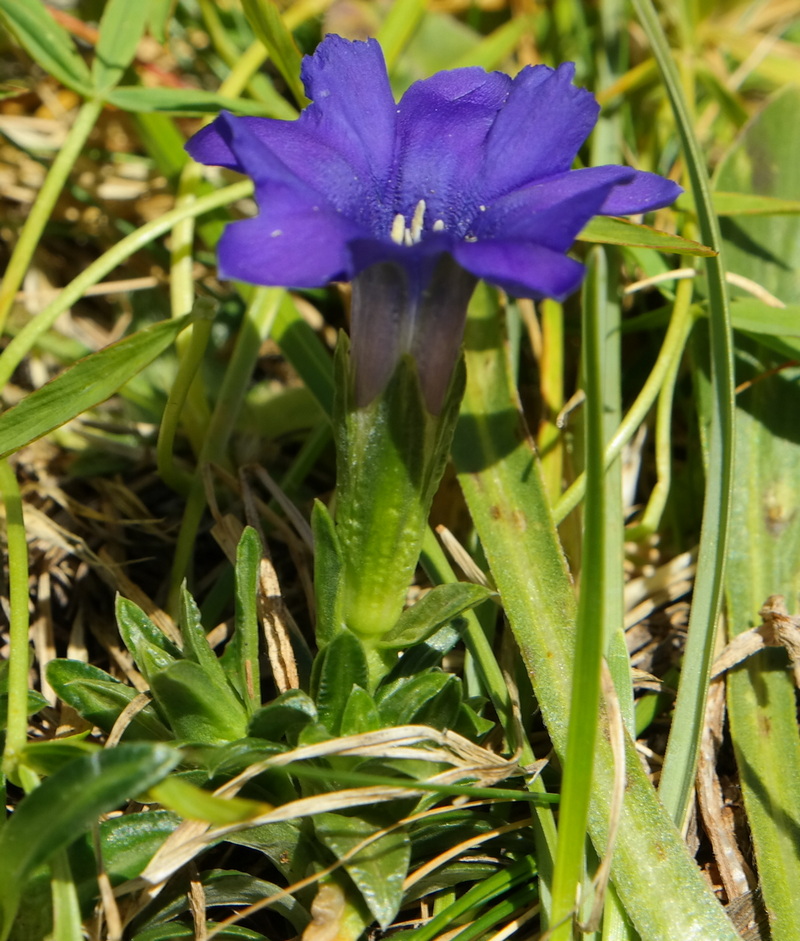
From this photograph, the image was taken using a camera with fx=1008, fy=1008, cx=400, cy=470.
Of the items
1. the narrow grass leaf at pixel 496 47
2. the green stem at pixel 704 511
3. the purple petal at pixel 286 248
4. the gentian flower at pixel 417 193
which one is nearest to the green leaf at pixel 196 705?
the gentian flower at pixel 417 193

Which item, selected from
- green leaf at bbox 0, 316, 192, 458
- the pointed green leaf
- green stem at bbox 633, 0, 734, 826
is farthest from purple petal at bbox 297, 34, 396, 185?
green stem at bbox 633, 0, 734, 826

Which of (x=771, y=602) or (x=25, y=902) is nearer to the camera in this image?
(x=25, y=902)

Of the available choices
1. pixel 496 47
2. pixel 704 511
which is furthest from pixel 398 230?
pixel 496 47

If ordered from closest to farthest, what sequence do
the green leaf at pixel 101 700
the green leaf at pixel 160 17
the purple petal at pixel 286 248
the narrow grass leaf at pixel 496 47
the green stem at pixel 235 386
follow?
the purple petal at pixel 286 248, the green leaf at pixel 101 700, the green stem at pixel 235 386, the green leaf at pixel 160 17, the narrow grass leaf at pixel 496 47

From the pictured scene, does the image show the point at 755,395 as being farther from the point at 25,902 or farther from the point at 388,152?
the point at 25,902

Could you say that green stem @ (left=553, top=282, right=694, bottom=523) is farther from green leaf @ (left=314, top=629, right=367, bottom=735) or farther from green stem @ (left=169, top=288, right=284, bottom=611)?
green stem @ (left=169, top=288, right=284, bottom=611)

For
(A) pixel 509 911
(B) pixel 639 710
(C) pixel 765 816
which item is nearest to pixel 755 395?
(B) pixel 639 710

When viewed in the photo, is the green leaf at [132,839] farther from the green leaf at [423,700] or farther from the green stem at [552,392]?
the green stem at [552,392]
